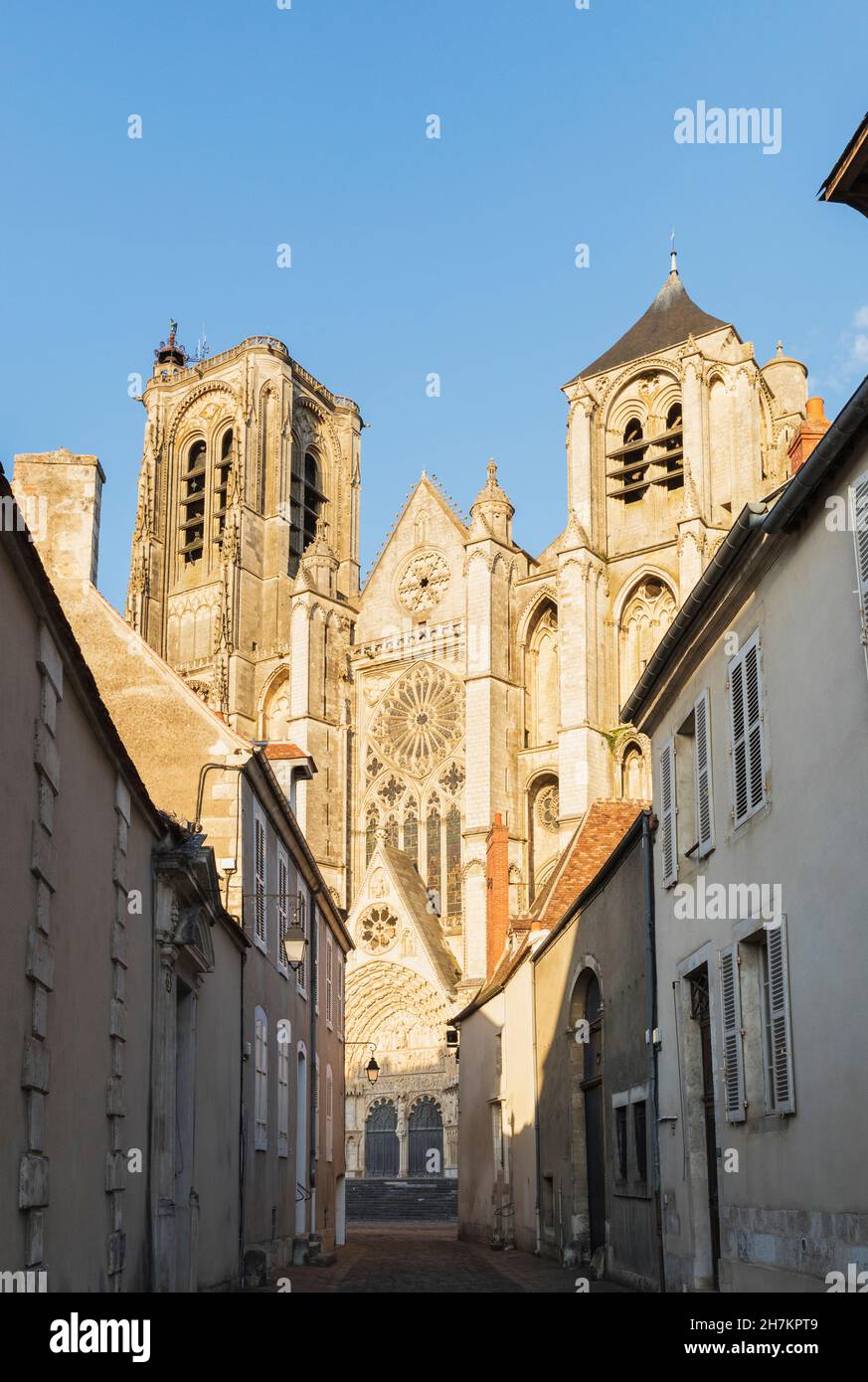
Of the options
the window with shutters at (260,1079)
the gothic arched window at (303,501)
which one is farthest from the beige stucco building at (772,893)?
the gothic arched window at (303,501)

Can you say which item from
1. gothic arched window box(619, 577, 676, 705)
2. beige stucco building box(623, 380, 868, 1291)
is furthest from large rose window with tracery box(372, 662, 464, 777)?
beige stucco building box(623, 380, 868, 1291)

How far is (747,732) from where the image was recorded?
36.1 feet

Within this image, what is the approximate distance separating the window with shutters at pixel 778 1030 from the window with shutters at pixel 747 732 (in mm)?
963

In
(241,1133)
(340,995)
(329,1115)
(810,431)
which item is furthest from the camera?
(340,995)

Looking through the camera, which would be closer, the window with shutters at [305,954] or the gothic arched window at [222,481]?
the window with shutters at [305,954]

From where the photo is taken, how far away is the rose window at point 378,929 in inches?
1769

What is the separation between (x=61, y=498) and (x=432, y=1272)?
10475mm

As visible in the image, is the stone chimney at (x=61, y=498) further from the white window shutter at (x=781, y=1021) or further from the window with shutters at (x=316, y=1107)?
the window with shutters at (x=316, y=1107)

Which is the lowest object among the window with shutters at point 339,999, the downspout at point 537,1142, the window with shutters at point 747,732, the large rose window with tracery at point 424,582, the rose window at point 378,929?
the downspout at point 537,1142

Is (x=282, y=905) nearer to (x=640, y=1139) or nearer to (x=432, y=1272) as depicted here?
(x=432, y=1272)

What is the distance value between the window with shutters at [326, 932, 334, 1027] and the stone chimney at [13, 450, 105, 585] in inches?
497

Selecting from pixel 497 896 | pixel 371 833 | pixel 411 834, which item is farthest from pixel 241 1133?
pixel 371 833
